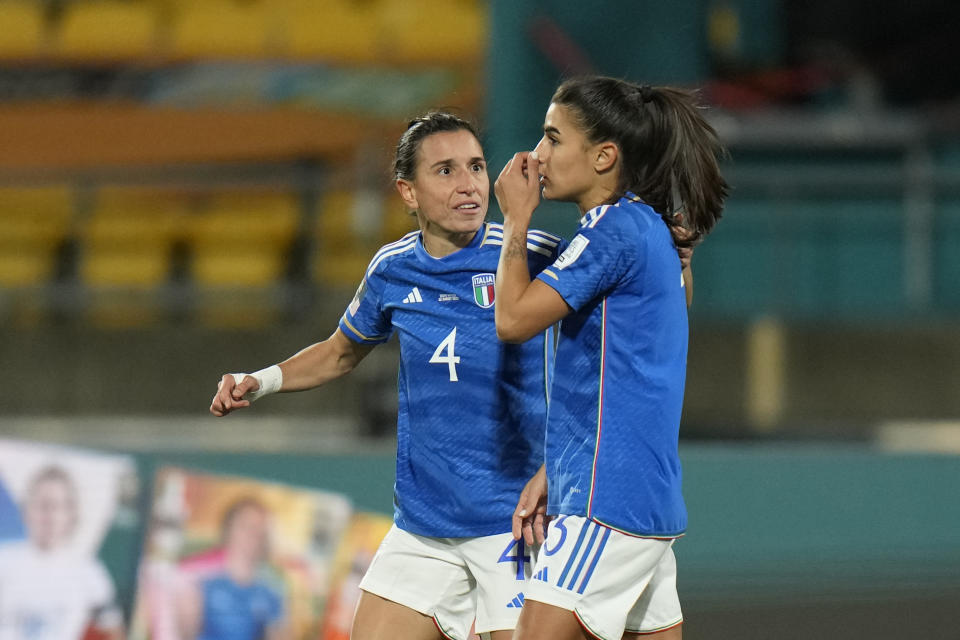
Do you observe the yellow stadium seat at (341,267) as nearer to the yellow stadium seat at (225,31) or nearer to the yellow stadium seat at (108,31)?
the yellow stadium seat at (225,31)

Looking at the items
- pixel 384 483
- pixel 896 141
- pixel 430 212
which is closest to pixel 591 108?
pixel 430 212

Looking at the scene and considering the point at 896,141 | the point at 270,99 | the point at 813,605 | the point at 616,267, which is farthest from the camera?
the point at 270,99

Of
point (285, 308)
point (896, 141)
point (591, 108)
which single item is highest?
point (896, 141)

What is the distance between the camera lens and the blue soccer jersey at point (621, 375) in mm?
2375

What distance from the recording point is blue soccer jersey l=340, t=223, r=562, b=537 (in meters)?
2.76

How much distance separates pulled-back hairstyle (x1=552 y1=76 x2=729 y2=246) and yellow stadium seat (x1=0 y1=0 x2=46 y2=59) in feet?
27.5

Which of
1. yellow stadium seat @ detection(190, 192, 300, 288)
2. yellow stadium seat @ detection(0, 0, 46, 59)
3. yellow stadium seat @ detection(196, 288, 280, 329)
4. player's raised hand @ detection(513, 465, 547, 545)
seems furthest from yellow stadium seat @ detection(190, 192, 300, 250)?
player's raised hand @ detection(513, 465, 547, 545)

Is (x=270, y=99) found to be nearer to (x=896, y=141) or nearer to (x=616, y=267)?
(x=896, y=141)

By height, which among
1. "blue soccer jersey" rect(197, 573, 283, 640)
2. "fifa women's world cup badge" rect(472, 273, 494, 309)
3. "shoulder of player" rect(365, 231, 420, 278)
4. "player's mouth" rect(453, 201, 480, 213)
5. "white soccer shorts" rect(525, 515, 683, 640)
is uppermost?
"player's mouth" rect(453, 201, 480, 213)

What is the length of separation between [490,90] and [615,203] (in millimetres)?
4249

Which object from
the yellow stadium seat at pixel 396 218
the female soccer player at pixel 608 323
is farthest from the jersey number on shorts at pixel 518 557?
the yellow stadium seat at pixel 396 218

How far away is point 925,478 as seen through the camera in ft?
15.8

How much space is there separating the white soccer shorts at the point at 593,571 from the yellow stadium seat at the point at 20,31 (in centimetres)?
860

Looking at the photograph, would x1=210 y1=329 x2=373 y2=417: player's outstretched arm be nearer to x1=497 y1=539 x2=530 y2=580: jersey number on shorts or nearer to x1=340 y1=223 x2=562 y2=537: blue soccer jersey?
x1=340 y1=223 x2=562 y2=537: blue soccer jersey
